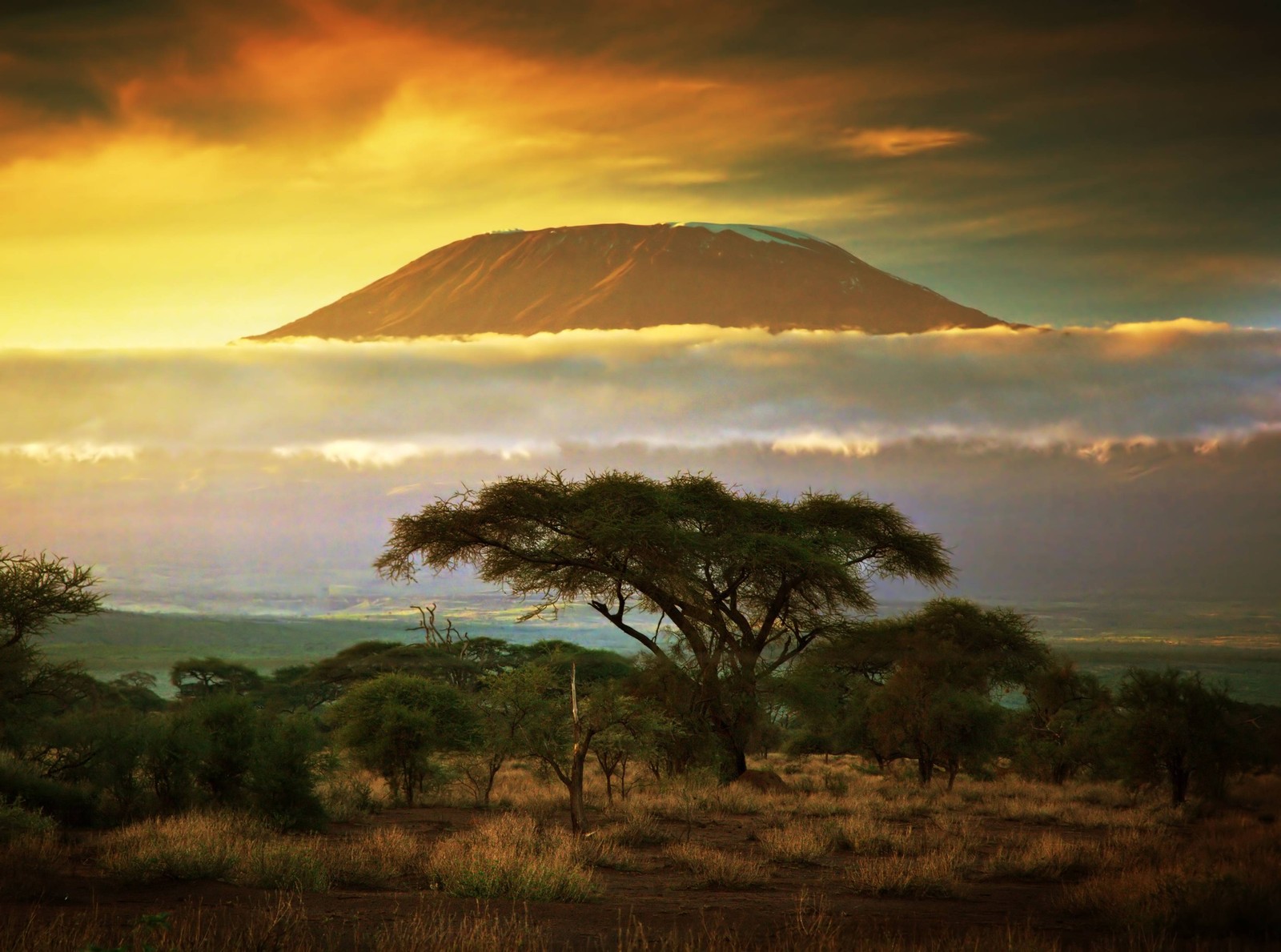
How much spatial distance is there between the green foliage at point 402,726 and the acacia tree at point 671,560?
3.48 metres

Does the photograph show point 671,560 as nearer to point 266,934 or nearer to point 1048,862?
point 1048,862

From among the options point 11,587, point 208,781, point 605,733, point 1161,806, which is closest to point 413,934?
point 605,733

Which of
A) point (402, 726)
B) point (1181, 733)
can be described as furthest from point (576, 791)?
point (1181, 733)

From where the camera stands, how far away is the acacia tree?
27875 millimetres

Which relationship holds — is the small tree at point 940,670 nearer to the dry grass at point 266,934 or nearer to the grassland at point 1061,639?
the dry grass at point 266,934

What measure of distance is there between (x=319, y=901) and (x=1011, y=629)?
35258 millimetres

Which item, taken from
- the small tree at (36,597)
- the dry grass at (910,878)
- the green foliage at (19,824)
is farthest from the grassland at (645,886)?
the small tree at (36,597)

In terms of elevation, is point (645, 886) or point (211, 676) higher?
point (645, 886)

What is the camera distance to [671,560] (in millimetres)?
27438

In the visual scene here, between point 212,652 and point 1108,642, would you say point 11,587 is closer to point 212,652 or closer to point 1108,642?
point 1108,642

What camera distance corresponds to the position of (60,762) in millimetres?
21391

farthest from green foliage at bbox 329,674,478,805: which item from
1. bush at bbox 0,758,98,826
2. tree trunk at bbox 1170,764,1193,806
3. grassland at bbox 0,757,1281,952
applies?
tree trunk at bbox 1170,764,1193,806

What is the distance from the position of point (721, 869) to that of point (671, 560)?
40.5 ft

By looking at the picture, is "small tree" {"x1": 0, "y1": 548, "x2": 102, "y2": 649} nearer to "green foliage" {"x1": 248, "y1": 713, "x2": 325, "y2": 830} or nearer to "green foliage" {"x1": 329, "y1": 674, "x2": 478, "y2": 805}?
"green foliage" {"x1": 248, "y1": 713, "x2": 325, "y2": 830}
